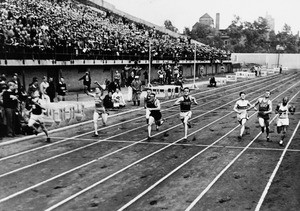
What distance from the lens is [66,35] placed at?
2936 cm

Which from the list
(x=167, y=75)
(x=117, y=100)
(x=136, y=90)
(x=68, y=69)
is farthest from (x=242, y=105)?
(x=167, y=75)

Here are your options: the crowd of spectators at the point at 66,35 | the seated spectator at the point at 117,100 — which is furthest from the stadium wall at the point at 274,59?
the seated spectator at the point at 117,100

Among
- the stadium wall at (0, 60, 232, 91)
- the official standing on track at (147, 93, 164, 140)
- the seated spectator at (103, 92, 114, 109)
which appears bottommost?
the seated spectator at (103, 92, 114, 109)

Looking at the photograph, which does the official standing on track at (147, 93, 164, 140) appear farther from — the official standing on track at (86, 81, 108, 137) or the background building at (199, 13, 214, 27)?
the background building at (199, 13, 214, 27)

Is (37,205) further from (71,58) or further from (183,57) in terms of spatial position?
(183,57)

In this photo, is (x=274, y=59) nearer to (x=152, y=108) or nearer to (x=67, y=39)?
(x=67, y=39)

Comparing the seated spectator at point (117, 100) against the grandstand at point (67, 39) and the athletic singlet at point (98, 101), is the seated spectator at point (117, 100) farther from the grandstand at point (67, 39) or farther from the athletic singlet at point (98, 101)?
the athletic singlet at point (98, 101)

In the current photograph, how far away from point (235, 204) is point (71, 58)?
73.7 ft

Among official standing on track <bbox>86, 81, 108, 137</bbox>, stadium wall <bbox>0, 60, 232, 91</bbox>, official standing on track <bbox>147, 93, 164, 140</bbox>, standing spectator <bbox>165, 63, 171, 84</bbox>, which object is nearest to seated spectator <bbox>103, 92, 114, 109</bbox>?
stadium wall <bbox>0, 60, 232, 91</bbox>

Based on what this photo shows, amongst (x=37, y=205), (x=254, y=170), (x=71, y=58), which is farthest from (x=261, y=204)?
(x=71, y=58)

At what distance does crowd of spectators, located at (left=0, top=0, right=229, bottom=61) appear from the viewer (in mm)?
23734

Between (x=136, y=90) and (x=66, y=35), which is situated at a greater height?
(x=66, y=35)

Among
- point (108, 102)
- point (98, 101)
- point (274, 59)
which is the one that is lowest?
point (108, 102)

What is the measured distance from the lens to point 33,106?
1445 centimetres
